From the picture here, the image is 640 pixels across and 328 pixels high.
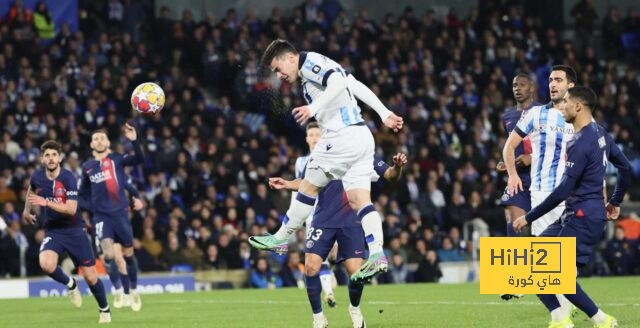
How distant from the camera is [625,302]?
1520 centimetres

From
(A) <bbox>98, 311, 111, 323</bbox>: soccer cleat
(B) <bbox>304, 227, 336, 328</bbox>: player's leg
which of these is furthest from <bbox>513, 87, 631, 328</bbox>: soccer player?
(A) <bbox>98, 311, 111, 323</bbox>: soccer cleat

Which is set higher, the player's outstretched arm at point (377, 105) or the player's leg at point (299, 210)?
the player's outstretched arm at point (377, 105)

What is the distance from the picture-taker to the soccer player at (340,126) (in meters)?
10.4

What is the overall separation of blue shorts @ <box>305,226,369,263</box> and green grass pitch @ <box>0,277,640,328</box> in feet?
2.90

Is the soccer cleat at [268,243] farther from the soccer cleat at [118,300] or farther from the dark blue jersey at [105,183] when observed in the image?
the soccer cleat at [118,300]

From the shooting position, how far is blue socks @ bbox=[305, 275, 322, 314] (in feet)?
39.6

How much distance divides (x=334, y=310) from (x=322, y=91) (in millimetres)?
5840

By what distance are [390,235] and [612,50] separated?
1252 centimetres

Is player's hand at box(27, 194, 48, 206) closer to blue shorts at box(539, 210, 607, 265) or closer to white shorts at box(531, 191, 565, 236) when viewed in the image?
white shorts at box(531, 191, 565, 236)

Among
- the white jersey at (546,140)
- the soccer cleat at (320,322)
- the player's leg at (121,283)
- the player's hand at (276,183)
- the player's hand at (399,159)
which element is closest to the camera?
the player's hand at (399,159)

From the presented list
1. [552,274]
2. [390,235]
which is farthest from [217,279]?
[552,274]

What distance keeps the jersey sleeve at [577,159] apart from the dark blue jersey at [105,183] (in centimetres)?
894

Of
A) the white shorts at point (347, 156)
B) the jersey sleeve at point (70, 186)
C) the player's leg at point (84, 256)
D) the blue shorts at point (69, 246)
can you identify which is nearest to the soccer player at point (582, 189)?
the white shorts at point (347, 156)

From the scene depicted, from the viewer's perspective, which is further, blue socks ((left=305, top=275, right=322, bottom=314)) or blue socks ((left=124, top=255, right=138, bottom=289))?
blue socks ((left=124, top=255, right=138, bottom=289))
